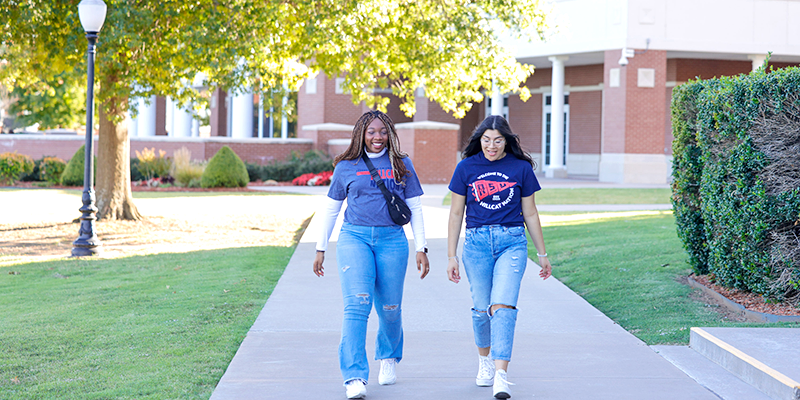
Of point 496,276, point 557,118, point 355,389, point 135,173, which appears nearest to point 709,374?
point 496,276

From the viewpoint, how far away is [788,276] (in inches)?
257

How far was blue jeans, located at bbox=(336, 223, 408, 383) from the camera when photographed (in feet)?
14.7

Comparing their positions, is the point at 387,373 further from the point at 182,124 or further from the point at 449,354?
the point at 182,124

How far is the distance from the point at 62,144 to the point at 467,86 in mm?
20127

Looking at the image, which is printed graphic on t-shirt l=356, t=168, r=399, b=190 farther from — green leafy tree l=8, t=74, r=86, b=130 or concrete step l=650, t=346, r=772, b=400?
green leafy tree l=8, t=74, r=86, b=130

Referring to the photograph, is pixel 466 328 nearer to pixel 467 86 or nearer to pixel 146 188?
pixel 467 86

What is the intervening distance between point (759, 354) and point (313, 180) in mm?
22618

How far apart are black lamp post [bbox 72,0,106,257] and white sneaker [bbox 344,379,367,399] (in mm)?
7133

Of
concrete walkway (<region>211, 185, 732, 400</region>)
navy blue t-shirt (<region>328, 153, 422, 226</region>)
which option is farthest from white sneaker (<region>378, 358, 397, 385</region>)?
navy blue t-shirt (<region>328, 153, 422, 226</region>)

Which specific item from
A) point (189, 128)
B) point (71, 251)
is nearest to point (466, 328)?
point (71, 251)

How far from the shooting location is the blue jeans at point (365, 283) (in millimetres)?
A: 4469

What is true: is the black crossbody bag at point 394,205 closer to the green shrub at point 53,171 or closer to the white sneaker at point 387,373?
the white sneaker at point 387,373

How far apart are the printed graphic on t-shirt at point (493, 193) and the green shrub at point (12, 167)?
2444cm

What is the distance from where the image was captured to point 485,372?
4.75 metres
